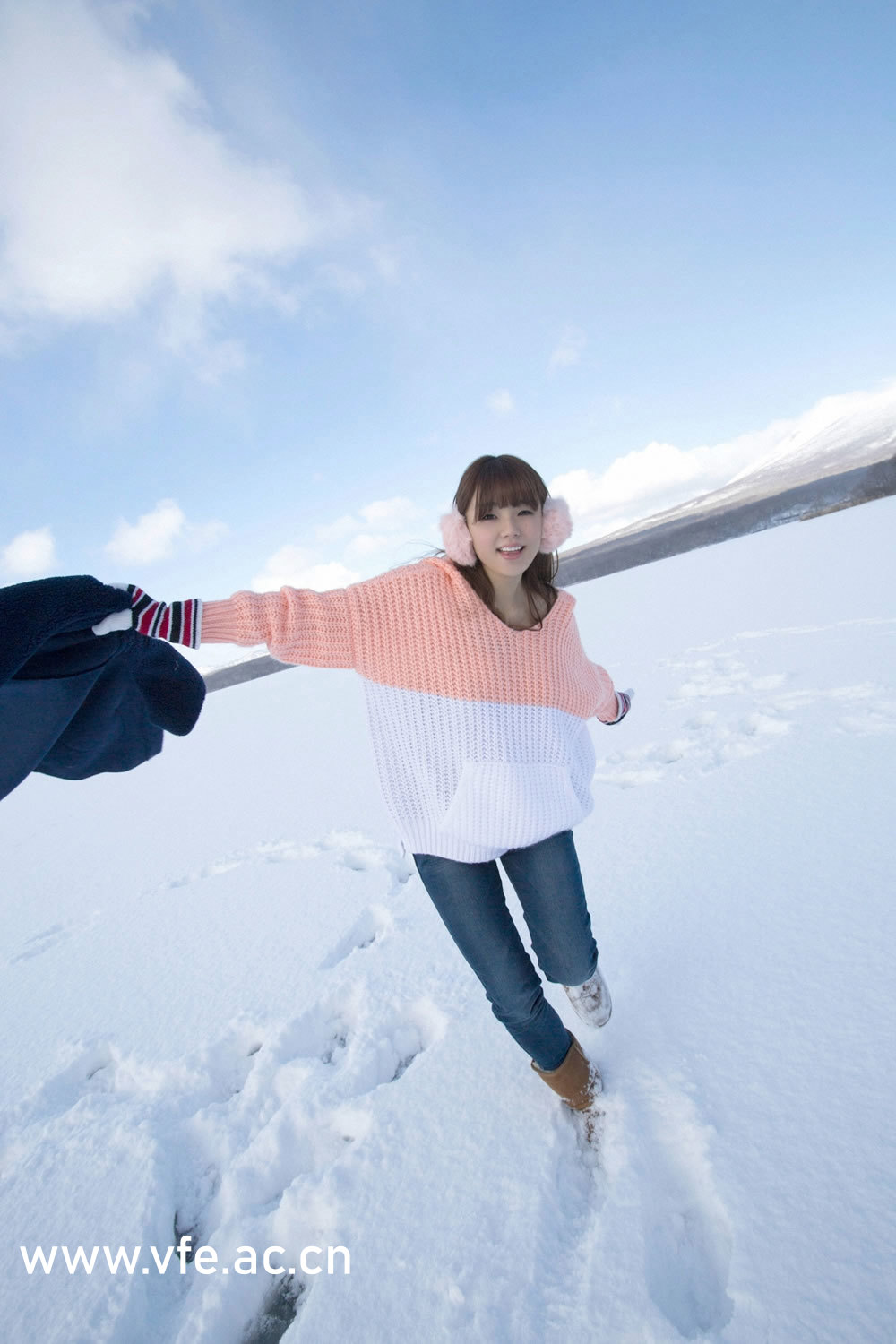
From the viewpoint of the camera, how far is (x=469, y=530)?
4.25 ft

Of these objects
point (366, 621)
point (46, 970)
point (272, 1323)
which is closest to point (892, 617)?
point (366, 621)

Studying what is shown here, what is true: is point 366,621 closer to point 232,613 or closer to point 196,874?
point 232,613

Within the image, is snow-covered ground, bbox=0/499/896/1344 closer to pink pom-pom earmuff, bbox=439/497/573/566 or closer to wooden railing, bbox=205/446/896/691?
pink pom-pom earmuff, bbox=439/497/573/566

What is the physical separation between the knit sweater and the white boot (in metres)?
0.40

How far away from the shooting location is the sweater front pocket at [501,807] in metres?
1.24

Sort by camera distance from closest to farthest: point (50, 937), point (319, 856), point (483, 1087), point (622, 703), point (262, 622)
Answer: point (262, 622)
point (483, 1087)
point (622, 703)
point (50, 937)
point (319, 856)

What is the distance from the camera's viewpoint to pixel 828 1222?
0.93 m

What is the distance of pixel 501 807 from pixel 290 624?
1.93ft

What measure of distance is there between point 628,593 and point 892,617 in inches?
207

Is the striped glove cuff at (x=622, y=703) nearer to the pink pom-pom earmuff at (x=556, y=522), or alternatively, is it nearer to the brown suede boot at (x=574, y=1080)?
the pink pom-pom earmuff at (x=556, y=522)

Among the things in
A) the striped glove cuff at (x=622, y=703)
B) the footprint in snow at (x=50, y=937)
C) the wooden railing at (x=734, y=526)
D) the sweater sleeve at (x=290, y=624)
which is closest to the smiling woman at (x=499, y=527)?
the sweater sleeve at (x=290, y=624)

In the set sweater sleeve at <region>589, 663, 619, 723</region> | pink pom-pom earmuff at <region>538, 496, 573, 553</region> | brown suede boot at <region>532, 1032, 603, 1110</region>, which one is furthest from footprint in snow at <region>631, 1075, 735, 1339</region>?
pink pom-pom earmuff at <region>538, 496, 573, 553</region>

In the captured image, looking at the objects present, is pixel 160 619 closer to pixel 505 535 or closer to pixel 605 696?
pixel 505 535

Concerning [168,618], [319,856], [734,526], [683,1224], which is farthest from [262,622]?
[734,526]
